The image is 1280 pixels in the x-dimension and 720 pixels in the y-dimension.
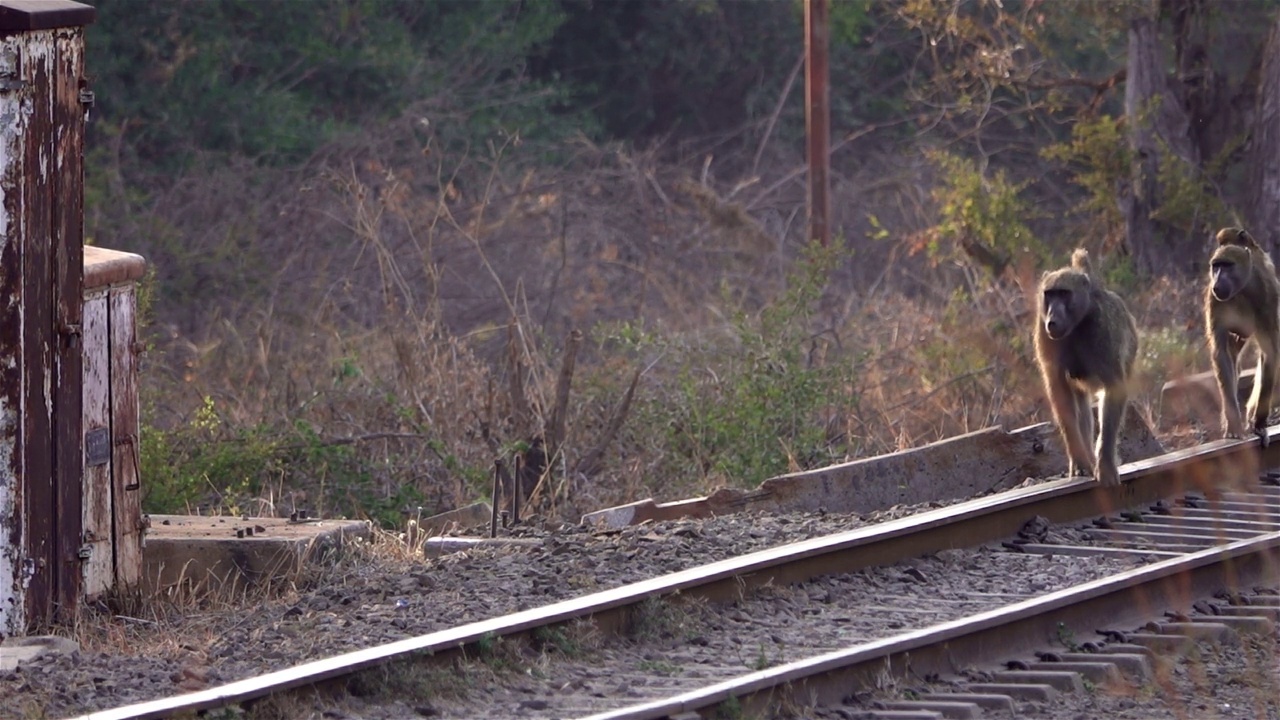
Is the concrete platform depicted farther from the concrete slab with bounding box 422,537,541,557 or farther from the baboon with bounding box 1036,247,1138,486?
the baboon with bounding box 1036,247,1138,486

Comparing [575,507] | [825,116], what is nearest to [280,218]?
[825,116]

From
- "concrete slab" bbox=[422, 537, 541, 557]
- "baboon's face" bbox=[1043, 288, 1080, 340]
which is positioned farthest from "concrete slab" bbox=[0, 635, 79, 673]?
"baboon's face" bbox=[1043, 288, 1080, 340]

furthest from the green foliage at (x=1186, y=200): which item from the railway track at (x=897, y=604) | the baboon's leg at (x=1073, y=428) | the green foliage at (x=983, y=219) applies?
the baboon's leg at (x=1073, y=428)

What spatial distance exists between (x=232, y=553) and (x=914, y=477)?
11.8ft

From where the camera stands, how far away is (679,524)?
758 centimetres

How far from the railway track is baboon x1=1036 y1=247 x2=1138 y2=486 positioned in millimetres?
230

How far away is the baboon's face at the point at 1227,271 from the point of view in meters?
9.02

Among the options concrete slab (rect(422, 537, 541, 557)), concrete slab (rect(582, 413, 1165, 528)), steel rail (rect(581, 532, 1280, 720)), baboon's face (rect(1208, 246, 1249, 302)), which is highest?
baboon's face (rect(1208, 246, 1249, 302))

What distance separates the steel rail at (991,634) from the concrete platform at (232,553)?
2951mm

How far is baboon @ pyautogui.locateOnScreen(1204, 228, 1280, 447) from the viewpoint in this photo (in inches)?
364

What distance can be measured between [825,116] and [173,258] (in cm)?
666

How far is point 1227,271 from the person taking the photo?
9.03 meters

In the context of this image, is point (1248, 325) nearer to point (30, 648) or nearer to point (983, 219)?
point (30, 648)

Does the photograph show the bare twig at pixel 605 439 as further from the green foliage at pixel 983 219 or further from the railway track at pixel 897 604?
the green foliage at pixel 983 219
